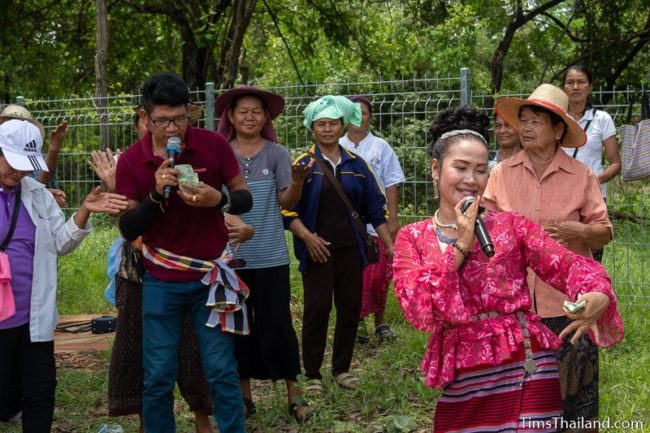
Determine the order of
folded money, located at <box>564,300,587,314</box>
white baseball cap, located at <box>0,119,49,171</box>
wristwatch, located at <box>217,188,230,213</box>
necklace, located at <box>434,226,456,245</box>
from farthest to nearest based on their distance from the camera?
white baseball cap, located at <box>0,119,49,171</box>
wristwatch, located at <box>217,188,230,213</box>
necklace, located at <box>434,226,456,245</box>
folded money, located at <box>564,300,587,314</box>

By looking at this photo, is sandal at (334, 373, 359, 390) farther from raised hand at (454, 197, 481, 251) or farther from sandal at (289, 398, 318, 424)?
raised hand at (454, 197, 481, 251)

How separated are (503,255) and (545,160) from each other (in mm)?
1177

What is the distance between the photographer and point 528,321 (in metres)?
3.62

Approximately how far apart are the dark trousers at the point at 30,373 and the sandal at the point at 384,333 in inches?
134

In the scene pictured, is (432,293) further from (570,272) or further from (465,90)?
(465,90)

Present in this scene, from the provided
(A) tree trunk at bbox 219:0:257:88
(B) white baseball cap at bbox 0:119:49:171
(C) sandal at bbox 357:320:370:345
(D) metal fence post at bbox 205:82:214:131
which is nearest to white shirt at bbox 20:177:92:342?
(B) white baseball cap at bbox 0:119:49:171

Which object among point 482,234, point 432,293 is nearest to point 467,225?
point 482,234

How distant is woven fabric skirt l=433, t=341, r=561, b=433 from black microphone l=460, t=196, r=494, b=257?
0.50 metres

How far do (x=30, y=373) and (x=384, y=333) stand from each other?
3543 millimetres

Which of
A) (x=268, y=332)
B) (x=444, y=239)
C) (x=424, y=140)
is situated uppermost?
(x=424, y=140)

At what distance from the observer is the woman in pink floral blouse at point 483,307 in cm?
346

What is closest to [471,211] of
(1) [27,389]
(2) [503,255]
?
(2) [503,255]

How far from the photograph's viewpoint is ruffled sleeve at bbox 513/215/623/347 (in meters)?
3.43

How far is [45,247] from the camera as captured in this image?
4.88m
